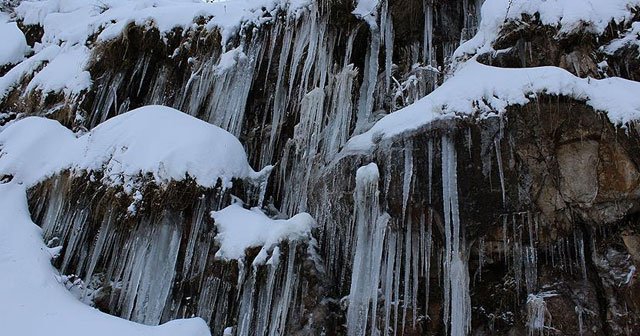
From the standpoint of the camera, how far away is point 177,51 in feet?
24.8

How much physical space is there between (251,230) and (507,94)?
258 centimetres

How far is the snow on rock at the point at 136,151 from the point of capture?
18.5ft

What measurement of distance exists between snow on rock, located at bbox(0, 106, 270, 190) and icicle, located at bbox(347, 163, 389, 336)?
1814 mm

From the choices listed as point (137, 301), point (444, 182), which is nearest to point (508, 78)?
point (444, 182)

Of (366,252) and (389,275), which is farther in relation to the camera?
(366,252)

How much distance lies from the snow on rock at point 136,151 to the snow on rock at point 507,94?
1951 millimetres

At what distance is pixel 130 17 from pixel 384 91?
12.5 ft

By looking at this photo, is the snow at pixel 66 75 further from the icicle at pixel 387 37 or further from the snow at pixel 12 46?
the icicle at pixel 387 37

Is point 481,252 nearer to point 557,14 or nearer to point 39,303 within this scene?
point 557,14

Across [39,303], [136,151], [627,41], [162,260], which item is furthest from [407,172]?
[39,303]

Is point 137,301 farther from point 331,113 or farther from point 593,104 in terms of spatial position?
point 593,104

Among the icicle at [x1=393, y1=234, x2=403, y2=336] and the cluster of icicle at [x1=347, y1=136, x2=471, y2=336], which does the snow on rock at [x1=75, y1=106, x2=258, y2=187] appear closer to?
the cluster of icicle at [x1=347, y1=136, x2=471, y2=336]

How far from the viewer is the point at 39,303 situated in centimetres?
493

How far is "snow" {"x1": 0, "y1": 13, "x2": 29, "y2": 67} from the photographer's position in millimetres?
9500
